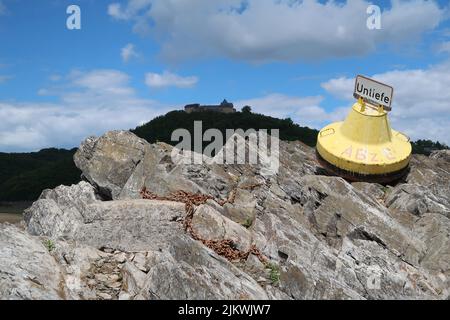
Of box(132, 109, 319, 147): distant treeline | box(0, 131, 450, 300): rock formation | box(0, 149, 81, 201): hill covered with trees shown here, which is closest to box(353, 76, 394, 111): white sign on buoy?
box(0, 131, 450, 300): rock formation

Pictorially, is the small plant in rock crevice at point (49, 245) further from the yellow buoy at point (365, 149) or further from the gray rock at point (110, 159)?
the yellow buoy at point (365, 149)

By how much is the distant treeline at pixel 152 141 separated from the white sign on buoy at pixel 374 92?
92.4ft

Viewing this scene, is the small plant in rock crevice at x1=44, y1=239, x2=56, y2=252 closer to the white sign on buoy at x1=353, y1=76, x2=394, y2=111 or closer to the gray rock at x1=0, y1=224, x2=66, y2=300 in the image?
the gray rock at x1=0, y1=224, x2=66, y2=300

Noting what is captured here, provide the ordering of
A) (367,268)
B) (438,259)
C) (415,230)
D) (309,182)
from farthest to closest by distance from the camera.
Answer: (309,182) → (415,230) → (438,259) → (367,268)

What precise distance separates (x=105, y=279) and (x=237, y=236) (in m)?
3.65

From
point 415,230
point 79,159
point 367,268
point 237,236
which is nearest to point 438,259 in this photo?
point 415,230

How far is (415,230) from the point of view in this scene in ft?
53.5

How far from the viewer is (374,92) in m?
20.9

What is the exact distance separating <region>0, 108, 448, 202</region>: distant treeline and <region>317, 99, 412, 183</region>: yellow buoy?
2833 cm

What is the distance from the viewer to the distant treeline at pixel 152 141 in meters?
58.1

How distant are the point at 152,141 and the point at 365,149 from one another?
140ft

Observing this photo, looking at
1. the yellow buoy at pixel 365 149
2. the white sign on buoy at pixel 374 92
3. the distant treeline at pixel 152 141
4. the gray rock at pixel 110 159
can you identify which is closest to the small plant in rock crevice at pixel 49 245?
the gray rock at pixel 110 159

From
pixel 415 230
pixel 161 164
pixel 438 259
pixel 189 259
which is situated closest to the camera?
pixel 189 259
